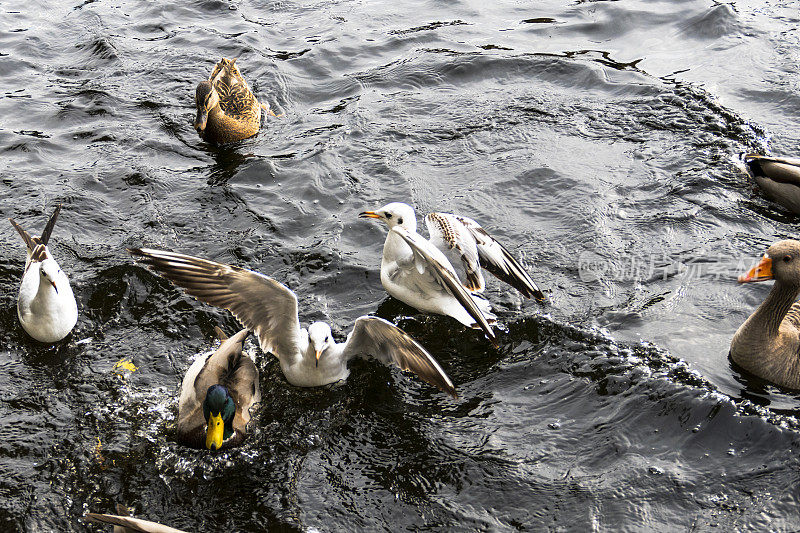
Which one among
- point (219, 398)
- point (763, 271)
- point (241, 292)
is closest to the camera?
point (219, 398)

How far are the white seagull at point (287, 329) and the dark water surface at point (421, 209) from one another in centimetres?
28

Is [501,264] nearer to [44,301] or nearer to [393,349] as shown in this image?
[393,349]

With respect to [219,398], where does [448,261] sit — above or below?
above

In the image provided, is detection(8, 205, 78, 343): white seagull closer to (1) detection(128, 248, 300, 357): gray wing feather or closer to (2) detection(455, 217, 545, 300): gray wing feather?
(1) detection(128, 248, 300, 357): gray wing feather

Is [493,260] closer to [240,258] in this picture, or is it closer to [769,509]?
[240,258]

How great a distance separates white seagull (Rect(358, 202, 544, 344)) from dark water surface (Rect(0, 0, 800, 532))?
0.31 metres

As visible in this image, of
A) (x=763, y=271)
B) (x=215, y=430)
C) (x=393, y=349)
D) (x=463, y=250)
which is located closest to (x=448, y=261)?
(x=463, y=250)

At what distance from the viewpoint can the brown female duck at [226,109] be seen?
30.5 ft

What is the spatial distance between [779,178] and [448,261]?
12.8 ft

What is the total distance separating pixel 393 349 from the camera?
5.96m

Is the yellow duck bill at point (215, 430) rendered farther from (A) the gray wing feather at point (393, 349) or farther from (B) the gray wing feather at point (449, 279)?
(B) the gray wing feather at point (449, 279)

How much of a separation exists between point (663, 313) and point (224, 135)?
5.57 metres

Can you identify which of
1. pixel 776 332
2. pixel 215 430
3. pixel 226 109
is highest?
pixel 226 109

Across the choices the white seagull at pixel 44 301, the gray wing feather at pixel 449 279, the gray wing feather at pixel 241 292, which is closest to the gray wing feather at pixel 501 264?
the gray wing feather at pixel 449 279
